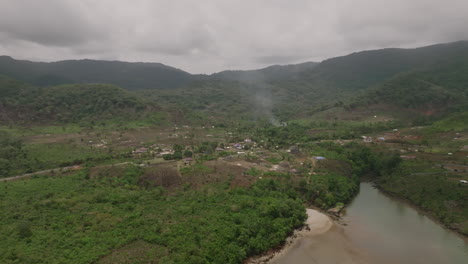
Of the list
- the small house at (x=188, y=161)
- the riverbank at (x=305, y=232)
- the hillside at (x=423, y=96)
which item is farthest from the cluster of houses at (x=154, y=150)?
the hillside at (x=423, y=96)

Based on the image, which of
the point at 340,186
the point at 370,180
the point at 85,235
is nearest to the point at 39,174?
the point at 85,235

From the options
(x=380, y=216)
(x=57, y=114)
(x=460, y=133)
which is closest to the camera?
(x=380, y=216)

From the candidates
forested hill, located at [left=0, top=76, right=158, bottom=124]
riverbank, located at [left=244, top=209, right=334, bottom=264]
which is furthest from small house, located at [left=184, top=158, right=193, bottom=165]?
forested hill, located at [left=0, top=76, right=158, bottom=124]

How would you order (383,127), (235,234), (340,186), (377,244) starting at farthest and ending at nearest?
1. (383,127)
2. (340,186)
3. (377,244)
4. (235,234)

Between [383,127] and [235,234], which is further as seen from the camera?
[383,127]

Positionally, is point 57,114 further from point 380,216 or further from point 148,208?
point 380,216

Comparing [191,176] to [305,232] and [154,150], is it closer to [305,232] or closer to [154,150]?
[305,232]
